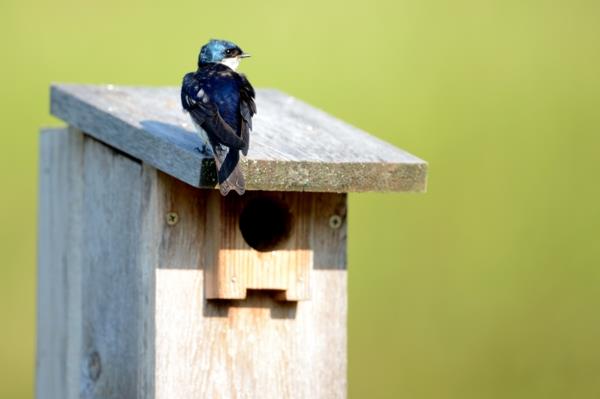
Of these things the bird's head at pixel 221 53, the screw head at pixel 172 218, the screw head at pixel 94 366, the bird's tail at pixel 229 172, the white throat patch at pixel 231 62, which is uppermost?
the bird's head at pixel 221 53

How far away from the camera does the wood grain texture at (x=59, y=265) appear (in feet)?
12.4

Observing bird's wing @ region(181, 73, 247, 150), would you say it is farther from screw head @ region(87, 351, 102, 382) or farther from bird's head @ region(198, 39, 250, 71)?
screw head @ region(87, 351, 102, 382)

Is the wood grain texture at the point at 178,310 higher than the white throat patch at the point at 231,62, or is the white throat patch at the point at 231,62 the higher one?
the white throat patch at the point at 231,62

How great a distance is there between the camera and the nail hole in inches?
130

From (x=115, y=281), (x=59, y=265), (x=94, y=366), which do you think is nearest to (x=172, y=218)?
(x=115, y=281)

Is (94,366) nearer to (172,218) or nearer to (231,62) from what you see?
(172,218)

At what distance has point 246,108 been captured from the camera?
3.15m

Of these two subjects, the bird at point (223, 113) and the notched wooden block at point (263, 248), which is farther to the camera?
the notched wooden block at point (263, 248)

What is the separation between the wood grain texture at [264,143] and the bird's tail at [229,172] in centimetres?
5

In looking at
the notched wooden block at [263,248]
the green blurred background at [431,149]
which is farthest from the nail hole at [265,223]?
the green blurred background at [431,149]

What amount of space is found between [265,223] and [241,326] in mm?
252

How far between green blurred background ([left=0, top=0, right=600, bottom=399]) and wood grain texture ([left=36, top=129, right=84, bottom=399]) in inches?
72.3

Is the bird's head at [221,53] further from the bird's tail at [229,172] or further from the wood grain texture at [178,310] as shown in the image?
the bird's tail at [229,172]

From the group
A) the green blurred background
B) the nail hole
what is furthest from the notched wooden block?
the green blurred background
